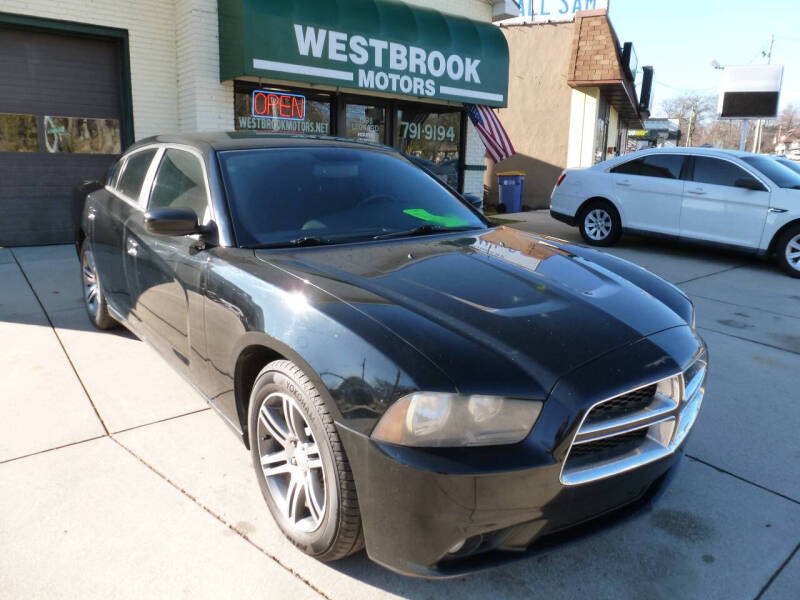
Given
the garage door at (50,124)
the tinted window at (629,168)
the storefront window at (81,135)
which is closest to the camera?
the garage door at (50,124)

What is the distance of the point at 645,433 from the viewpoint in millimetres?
2174

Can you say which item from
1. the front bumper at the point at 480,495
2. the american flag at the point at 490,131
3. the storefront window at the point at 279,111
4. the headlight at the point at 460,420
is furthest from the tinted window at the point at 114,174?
the american flag at the point at 490,131

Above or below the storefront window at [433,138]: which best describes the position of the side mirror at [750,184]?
below

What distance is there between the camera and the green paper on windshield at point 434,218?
136 inches

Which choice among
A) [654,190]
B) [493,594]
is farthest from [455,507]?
[654,190]

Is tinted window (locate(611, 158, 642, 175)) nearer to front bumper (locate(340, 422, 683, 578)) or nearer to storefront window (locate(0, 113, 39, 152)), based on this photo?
front bumper (locate(340, 422, 683, 578))

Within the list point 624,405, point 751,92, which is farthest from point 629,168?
point 751,92

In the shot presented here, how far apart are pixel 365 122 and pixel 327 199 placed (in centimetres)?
867

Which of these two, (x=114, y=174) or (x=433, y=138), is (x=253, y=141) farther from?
(x=433, y=138)

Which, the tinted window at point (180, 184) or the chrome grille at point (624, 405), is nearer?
the chrome grille at point (624, 405)

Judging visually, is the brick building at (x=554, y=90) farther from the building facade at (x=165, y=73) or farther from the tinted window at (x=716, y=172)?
the tinted window at (x=716, y=172)

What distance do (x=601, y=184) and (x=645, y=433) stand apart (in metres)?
8.34

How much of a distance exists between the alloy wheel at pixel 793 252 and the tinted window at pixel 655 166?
1777 mm

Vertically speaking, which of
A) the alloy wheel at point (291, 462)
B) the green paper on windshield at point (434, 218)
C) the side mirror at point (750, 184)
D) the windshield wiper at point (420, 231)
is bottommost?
the alloy wheel at point (291, 462)
